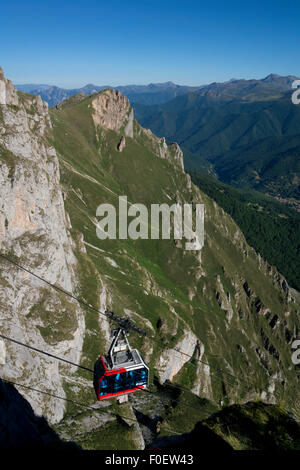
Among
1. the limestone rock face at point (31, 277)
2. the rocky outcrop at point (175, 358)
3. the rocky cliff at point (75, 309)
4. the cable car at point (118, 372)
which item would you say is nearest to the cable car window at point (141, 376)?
the cable car at point (118, 372)

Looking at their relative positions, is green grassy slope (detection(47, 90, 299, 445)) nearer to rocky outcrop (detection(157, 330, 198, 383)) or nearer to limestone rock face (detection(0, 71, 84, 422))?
rocky outcrop (detection(157, 330, 198, 383))

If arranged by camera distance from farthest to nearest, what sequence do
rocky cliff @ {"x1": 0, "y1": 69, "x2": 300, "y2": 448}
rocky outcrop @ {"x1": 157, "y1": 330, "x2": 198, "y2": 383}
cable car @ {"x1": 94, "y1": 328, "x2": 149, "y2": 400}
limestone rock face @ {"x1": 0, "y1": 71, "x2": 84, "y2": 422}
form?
rocky outcrop @ {"x1": 157, "y1": 330, "x2": 198, "y2": 383}, rocky cliff @ {"x1": 0, "y1": 69, "x2": 300, "y2": 448}, limestone rock face @ {"x1": 0, "y1": 71, "x2": 84, "y2": 422}, cable car @ {"x1": 94, "y1": 328, "x2": 149, "y2": 400}

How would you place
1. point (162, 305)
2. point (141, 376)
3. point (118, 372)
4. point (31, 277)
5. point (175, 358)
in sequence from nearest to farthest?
point (118, 372), point (141, 376), point (31, 277), point (175, 358), point (162, 305)

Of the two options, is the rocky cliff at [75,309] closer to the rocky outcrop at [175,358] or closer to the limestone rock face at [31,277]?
the limestone rock face at [31,277]

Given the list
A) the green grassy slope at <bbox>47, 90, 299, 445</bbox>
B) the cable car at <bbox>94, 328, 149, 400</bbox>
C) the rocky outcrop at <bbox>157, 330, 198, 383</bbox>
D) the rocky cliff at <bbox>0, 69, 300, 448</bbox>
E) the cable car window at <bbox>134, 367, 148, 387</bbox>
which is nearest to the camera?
the cable car at <bbox>94, 328, 149, 400</bbox>

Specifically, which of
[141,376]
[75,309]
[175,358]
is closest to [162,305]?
[175,358]

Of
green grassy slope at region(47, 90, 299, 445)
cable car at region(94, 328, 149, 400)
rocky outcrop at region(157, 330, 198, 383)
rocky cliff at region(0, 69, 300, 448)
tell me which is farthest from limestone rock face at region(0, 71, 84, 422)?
rocky outcrop at region(157, 330, 198, 383)

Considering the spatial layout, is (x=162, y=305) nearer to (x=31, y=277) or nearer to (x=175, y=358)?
(x=175, y=358)
